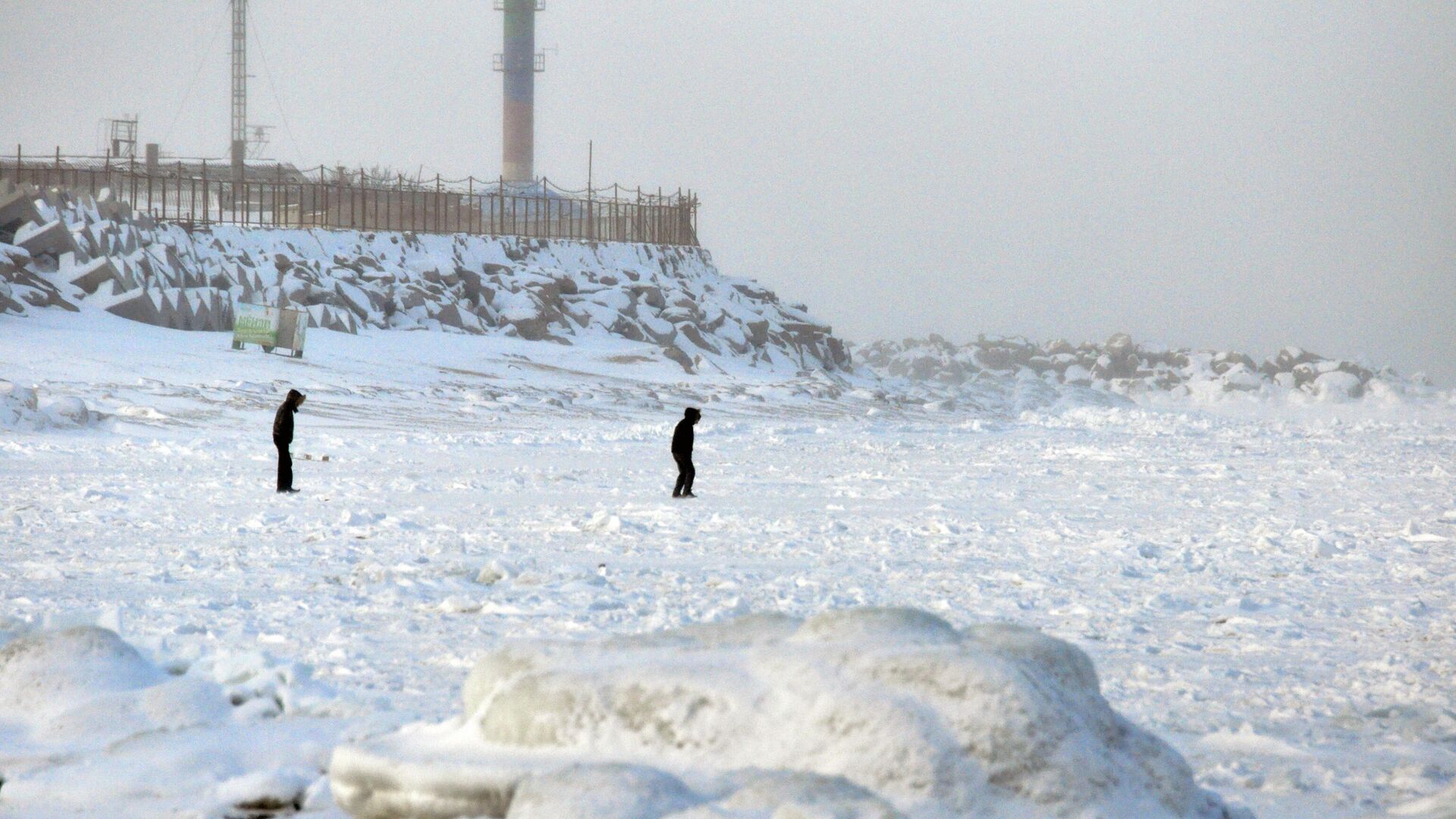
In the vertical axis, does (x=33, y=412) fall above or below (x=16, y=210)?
below

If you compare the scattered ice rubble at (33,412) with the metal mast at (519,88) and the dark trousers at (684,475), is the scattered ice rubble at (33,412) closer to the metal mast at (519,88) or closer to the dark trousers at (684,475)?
the dark trousers at (684,475)

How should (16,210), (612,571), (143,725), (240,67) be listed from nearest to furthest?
(143,725) < (612,571) < (16,210) < (240,67)

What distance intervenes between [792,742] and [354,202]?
46.7m

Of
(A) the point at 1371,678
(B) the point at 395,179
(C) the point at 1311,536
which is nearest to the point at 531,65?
(B) the point at 395,179

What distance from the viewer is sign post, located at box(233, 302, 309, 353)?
108 ft

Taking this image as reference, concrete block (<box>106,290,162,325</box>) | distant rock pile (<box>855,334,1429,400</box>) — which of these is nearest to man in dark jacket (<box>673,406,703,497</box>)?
concrete block (<box>106,290,162,325</box>)

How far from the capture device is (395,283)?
4319 centimetres

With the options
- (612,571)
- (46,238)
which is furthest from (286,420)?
(46,238)

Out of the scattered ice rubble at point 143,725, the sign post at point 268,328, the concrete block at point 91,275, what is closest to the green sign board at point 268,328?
the sign post at point 268,328

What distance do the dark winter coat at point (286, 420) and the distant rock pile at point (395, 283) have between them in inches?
800

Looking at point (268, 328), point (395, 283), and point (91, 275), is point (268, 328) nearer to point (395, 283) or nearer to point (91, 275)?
point (91, 275)

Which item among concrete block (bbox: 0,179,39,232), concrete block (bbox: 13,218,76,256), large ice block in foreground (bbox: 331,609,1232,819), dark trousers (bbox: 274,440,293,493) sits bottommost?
dark trousers (bbox: 274,440,293,493)

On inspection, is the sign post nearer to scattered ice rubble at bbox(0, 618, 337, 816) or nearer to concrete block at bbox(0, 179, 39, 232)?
concrete block at bbox(0, 179, 39, 232)

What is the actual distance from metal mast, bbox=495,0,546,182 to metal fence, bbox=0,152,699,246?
4816 mm
